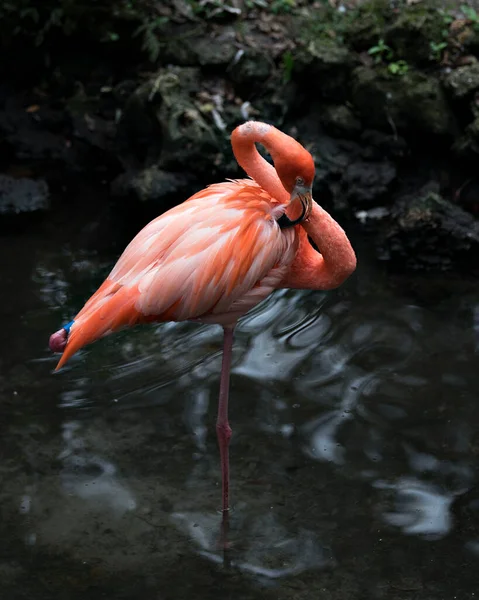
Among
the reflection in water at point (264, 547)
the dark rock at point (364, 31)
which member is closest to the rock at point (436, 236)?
the dark rock at point (364, 31)

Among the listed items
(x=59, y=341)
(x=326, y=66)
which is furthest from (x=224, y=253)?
(x=326, y=66)

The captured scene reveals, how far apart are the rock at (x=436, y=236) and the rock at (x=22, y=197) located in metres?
2.71

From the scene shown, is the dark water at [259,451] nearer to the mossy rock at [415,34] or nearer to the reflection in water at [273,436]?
the reflection in water at [273,436]

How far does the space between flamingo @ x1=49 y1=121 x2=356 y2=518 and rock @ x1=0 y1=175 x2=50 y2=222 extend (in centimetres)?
323

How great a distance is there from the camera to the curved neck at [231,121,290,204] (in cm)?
307

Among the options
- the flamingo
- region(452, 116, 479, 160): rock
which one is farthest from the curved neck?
region(452, 116, 479, 160): rock

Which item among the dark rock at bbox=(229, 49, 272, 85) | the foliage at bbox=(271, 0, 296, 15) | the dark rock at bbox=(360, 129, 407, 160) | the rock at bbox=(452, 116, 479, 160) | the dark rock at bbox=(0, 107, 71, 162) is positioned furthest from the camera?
the foliage at bbox=(271, 0, 296, 15)

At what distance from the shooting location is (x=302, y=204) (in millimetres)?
3133

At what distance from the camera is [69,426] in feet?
13.1

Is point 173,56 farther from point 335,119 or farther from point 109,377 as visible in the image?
point 109,377

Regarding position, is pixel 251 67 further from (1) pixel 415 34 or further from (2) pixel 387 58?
(1) pixel 415 34

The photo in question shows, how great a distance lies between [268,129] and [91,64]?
4493 millimetres

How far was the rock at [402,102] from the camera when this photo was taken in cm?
609

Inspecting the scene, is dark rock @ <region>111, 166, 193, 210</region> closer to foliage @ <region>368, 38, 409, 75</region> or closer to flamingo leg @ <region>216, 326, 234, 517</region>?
foliage @ <region>368, 38, 409, 75</region>
